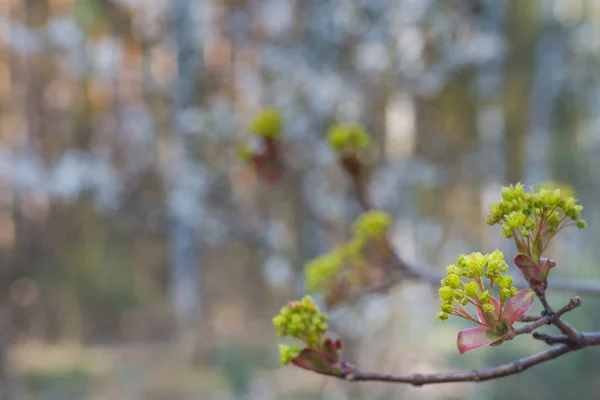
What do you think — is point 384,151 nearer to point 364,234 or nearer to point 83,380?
point 83,380

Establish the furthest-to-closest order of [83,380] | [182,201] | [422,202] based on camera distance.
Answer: [422,202] < [83,380] < [182,201]

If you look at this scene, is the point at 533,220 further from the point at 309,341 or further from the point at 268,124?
the point at 268,124

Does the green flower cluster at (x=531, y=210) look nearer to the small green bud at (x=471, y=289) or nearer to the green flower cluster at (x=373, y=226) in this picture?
the small green bud at (x=471, y=289)

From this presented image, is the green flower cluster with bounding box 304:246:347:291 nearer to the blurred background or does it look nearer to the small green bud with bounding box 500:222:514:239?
the small green bud with bounding box 500:222:514:239

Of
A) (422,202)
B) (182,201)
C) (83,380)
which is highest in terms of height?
(422,202)

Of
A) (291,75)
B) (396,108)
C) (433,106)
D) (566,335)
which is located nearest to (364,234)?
(566,335)

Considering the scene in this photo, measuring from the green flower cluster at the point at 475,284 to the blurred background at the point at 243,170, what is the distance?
2.50m

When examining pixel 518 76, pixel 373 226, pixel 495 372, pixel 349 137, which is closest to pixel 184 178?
pixel 349 137

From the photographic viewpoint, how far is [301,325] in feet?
1.57

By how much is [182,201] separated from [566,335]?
3485mm

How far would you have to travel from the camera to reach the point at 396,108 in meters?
3.97

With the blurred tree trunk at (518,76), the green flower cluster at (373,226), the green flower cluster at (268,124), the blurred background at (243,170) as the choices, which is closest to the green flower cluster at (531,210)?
the green flower cluster at (373,226)

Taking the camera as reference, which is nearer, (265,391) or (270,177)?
(270,177)

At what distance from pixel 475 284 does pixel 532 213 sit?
83 millimetres
